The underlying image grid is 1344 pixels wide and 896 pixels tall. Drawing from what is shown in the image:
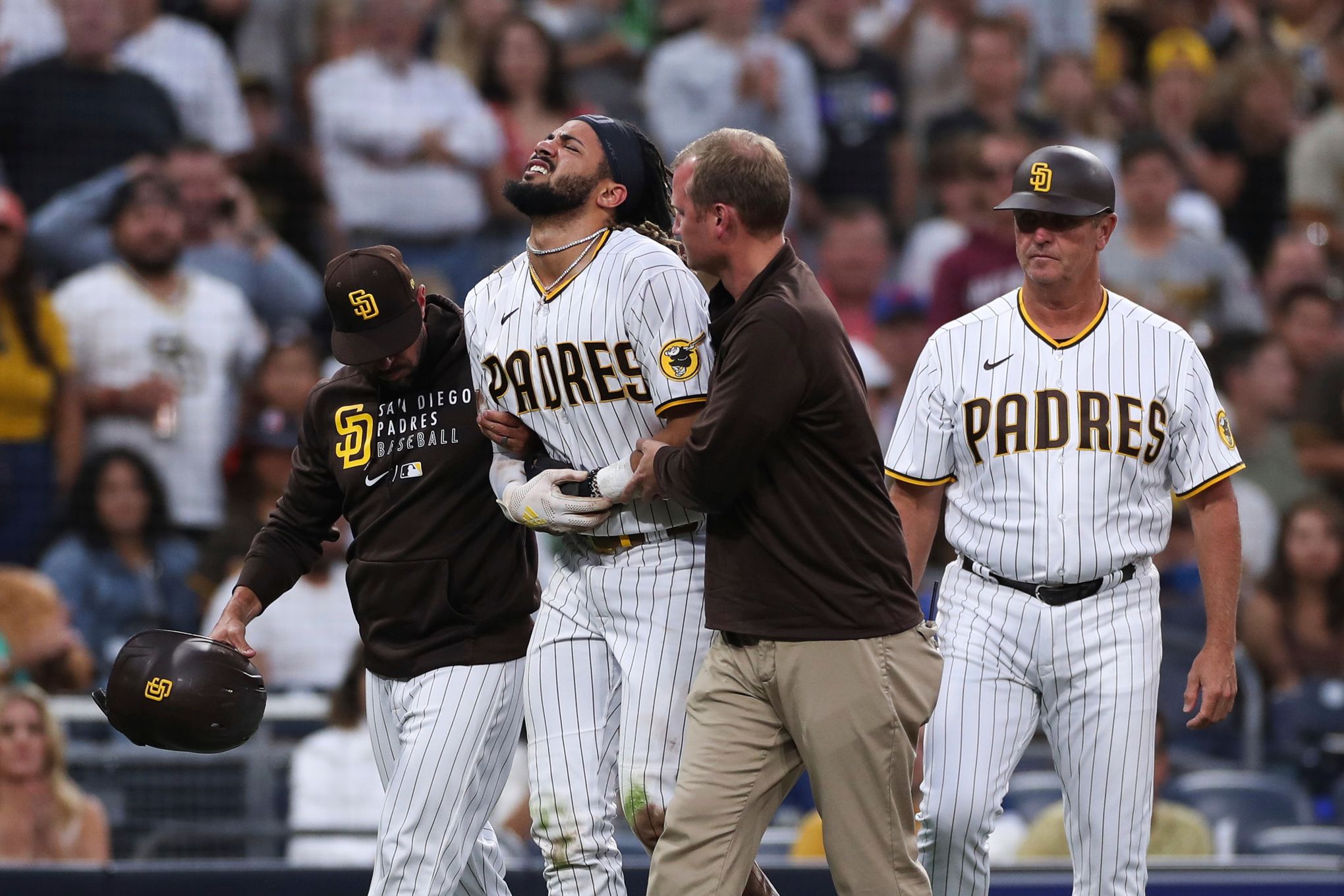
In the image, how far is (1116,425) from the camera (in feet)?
13.8

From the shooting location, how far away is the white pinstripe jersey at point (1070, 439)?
4.19 meters

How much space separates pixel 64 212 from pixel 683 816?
5667 millimetres

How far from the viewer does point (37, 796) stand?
616cm

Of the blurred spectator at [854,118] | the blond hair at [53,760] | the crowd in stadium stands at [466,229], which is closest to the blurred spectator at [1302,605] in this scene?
the crowd in stadium stands at [466,229]

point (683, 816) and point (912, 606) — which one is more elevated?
point (912, 606)

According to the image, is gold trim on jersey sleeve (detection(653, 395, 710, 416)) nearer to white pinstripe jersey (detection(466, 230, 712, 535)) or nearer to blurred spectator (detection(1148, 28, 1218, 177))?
white pinstripe jersey (detection(466, 230, 712, 535))

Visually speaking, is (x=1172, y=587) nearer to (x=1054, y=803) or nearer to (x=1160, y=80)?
(x=1054, y=803)

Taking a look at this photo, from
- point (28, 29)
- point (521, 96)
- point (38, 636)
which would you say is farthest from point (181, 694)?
point (28, 29)

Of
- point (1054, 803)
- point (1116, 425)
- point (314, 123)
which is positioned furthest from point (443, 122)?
point (1116, 425)

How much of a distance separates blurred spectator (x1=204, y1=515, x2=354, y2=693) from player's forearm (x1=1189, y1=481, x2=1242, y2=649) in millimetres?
3979

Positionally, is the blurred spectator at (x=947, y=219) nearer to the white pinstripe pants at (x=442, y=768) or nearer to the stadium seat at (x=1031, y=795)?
the stadium seat at (x=1031, y=795)

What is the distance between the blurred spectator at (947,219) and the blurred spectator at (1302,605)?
2289 mm

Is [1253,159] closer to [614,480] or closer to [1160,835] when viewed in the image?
[1160,835]

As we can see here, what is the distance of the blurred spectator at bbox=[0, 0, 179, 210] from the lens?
8.55 m
